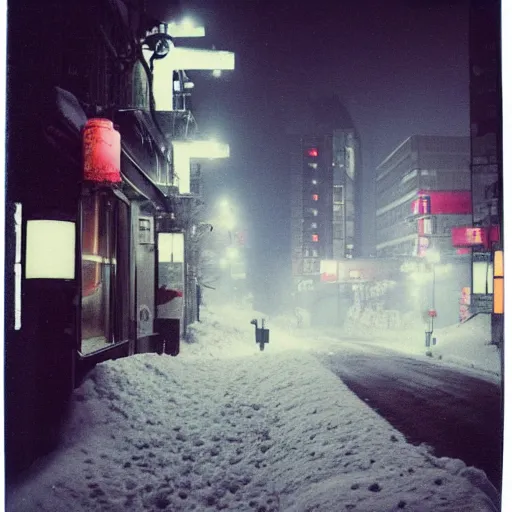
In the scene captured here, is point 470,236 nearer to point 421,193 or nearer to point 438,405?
point 438,405

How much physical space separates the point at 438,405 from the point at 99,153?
9677 millimetres

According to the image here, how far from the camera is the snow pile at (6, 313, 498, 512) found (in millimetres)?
6070

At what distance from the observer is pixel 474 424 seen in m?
8.77

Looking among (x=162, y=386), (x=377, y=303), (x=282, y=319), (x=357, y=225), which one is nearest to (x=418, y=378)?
(x=162, y=386)

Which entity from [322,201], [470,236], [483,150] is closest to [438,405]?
[483,150]

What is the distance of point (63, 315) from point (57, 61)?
5900 mm

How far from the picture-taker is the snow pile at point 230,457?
19.9 ft

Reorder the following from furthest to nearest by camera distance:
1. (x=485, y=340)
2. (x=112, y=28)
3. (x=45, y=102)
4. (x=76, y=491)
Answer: (x=485, y=340) < (x=112, y=28) < (x=45, y=102) < (x=76, y=491)

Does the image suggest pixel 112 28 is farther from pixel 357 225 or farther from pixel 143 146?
pixel 357 225

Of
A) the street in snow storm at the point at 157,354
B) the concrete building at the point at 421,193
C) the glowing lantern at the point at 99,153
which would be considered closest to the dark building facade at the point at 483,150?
the street in snow storm at the point at 157,354

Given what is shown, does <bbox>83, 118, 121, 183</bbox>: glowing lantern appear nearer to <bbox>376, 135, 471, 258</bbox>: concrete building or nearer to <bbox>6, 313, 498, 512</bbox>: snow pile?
<bbox>6, 313, 498, 512</bbox>: snow pile

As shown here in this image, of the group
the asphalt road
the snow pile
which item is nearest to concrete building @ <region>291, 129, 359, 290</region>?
the asphalt road

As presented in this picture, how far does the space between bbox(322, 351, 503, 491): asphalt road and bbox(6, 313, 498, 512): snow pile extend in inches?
28.1

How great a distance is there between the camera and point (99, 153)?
893 centimetres
